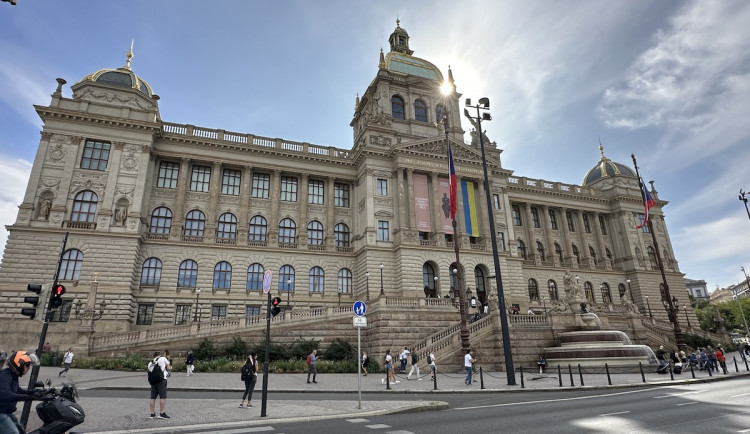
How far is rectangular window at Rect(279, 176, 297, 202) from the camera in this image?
45.5 m

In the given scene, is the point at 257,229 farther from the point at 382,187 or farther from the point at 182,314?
the point at 382,187

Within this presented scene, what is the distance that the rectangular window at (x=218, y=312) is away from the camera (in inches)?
1485

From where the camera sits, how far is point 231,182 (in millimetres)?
44156

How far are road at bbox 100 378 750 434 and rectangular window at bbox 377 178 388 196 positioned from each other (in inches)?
1195

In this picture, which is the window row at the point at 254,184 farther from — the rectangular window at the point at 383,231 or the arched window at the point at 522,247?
the arched window at the point at 522,247

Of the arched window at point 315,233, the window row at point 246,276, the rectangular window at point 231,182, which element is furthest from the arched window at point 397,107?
the window row at point 246,276

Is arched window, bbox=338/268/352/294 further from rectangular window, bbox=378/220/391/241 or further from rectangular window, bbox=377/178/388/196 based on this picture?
rectangular window, bbox=377/178/388/196

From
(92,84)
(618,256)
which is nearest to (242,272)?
(92,84)

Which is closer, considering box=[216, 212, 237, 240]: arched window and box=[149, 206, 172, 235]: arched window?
box=[149, 206, 172, 235]: arched window

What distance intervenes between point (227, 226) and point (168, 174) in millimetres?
8039

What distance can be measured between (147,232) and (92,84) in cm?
1533

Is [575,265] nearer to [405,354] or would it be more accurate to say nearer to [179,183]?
[405,354]

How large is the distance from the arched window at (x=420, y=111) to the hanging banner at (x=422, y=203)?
11726mm

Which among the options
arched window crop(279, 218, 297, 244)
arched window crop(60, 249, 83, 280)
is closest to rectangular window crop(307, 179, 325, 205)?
arched window crop(279, 218, 297, 244)
